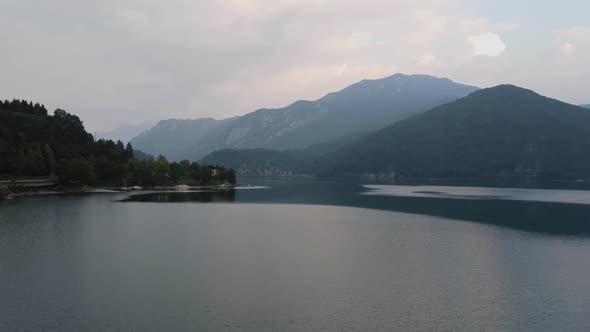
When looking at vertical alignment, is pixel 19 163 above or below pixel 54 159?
below

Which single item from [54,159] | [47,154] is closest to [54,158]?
[54,159]

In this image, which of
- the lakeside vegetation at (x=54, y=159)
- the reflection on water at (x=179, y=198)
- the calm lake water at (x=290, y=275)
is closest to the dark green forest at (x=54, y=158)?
the lakeside vegetation at (x=54, y=159)

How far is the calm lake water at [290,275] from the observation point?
3188 centimetres

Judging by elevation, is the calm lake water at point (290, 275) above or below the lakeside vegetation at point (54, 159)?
below

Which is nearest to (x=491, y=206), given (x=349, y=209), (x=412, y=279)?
(x=349, y=209)

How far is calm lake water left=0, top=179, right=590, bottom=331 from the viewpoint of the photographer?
105 ft

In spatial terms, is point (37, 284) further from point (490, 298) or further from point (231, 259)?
point (490, 298)

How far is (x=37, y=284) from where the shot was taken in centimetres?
3934

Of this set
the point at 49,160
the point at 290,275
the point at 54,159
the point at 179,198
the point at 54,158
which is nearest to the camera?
the point at 290,275

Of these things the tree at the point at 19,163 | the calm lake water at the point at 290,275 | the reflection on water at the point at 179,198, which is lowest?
the calm lake water at the point at 290,275

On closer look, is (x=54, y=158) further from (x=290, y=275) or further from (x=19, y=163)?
(x=290, y=275)

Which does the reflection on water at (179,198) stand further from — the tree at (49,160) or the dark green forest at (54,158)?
the tree at (49,160)

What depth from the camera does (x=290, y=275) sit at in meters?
44.0

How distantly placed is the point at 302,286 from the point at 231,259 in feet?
46.2
